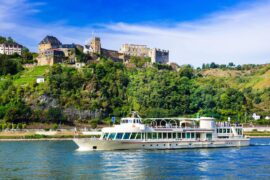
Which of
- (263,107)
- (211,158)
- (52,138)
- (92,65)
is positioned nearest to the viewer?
(211,158)

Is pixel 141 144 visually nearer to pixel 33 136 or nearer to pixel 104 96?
pixel 33 136

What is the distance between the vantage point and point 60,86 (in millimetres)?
126875

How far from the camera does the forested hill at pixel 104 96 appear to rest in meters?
116

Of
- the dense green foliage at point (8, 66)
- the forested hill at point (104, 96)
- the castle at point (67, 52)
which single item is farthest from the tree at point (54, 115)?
the castle at point (67, 52)

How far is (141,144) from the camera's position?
192 feet

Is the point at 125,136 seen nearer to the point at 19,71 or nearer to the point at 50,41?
the point at 19,71

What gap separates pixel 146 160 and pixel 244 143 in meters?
23.9

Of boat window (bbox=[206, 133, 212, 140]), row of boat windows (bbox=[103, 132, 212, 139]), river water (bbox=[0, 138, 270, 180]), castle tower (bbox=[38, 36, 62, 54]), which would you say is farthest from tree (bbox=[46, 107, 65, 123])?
castle tower (bbox=[38, 36, 62, 54])

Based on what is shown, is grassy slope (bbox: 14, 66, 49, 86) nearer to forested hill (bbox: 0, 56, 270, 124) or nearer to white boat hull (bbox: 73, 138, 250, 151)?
forested hill (bbox: 0, 56, 270, 124)

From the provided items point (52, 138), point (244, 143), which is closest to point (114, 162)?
point (244, 143)

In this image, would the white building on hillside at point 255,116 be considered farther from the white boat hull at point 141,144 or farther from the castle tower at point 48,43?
the white boat hull at point 141,144

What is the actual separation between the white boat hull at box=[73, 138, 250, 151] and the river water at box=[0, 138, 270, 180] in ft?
5.50

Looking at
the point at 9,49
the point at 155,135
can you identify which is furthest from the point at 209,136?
the point at 9,49

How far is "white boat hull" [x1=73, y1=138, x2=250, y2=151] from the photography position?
2245 inches
